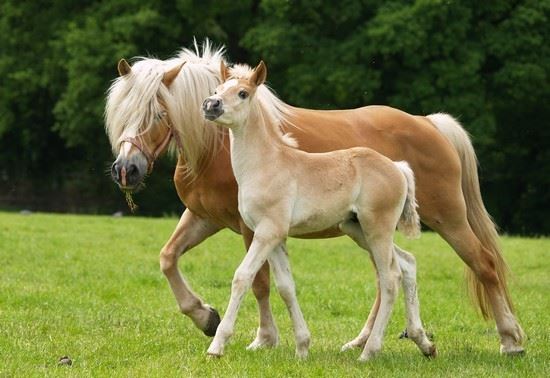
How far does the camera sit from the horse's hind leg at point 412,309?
6.96m

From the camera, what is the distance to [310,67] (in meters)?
28.6

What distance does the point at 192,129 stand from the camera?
7.48 metres

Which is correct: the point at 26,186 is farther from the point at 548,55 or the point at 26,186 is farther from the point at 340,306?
the point at 340,306

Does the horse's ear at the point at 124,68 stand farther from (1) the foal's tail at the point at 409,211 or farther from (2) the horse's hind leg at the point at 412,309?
(2) the horse's hind leg at the point at 412,309

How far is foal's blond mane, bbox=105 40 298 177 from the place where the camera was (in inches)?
284

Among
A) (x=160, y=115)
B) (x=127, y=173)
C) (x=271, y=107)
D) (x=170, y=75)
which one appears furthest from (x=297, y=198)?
(x=170, y=75)

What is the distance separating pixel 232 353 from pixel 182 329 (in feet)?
5.70

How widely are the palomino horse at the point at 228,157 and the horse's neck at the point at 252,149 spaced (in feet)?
1.11

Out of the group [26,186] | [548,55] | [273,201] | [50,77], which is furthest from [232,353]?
[26,186]

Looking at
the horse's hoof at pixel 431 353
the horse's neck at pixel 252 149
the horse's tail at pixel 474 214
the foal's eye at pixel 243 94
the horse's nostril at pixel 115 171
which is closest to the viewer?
the foal's eye at pixel 243 94

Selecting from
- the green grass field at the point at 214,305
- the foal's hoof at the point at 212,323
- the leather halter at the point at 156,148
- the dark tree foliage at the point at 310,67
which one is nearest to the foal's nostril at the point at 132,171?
the leather halter at the point at 156,148

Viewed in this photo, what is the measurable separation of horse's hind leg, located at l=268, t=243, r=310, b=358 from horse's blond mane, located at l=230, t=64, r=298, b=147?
0.75 metres

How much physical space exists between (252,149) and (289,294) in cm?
95

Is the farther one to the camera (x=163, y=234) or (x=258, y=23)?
(x=258, y=23)
